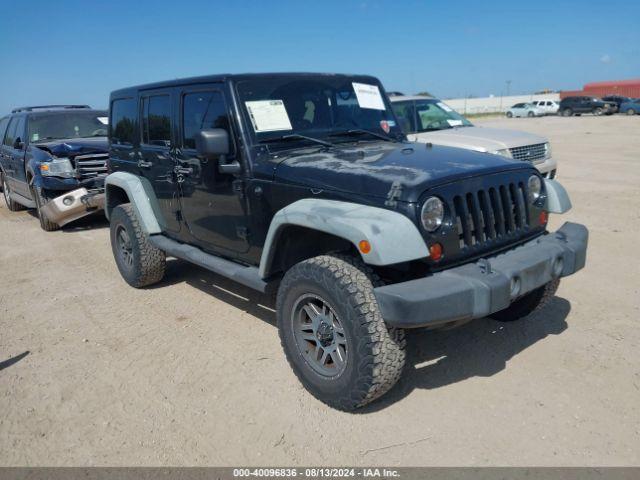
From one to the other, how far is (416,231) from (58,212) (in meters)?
6.88

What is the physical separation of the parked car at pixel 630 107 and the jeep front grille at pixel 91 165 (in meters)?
37.7

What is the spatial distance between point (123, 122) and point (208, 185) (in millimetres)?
1944

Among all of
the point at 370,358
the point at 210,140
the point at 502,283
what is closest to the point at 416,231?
the point at 502,283

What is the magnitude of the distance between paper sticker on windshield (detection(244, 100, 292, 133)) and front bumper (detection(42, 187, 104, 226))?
504 centimetres

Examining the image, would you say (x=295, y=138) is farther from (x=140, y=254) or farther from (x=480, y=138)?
(x=480, y=138)

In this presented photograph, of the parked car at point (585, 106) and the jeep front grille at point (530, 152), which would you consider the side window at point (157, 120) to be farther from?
the parked car at point (585, 106)

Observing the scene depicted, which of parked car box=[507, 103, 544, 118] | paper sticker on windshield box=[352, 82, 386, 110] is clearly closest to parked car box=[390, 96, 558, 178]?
paper sticker on windshield box=[352, 82, 386, 110]

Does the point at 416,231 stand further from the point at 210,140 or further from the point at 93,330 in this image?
the point at 93,330

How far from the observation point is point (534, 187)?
12.1ft

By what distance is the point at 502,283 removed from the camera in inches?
113

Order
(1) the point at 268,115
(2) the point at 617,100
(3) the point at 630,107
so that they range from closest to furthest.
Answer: (1) the point at 268,115 < (3) the point at 630,107 < (2) the point at 617,100

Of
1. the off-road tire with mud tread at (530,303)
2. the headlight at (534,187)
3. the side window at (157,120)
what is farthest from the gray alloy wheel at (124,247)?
the headlight at (534,187)

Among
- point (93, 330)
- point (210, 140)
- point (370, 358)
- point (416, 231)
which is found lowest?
point (93, 330)

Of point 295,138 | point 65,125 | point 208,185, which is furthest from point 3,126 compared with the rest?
point 295,138
